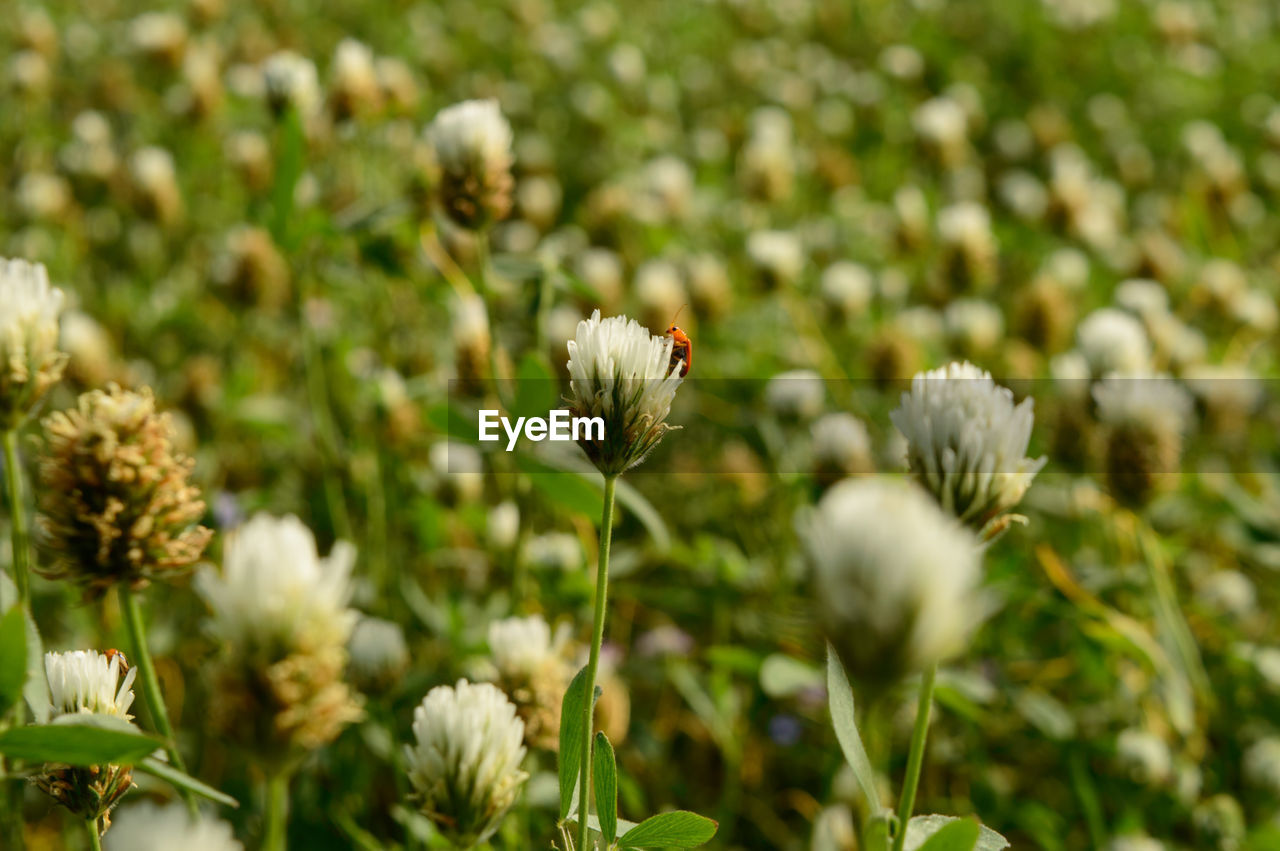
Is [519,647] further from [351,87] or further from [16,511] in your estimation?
[351,87]

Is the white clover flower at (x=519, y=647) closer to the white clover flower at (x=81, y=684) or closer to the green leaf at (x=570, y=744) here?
the green leaf at (x=570, y=744)

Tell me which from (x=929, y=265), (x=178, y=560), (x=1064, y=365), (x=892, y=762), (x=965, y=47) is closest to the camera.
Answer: (x=178, y=560)

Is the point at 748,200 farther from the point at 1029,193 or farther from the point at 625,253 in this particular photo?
the point at 1029,193

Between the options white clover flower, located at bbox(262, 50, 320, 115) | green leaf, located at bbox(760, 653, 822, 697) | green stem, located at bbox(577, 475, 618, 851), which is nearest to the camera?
green stem, located at bbox(577, 475, 618, 851)

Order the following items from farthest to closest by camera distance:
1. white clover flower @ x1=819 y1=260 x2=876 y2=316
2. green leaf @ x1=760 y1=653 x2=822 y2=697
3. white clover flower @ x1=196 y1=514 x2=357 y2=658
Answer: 1. white clover flower @ x1=819 y1=260 x2=876 y2=316
2. green leaf @ x1=760 y1=653 x2=822 y2=697
3. white clover flower @ x1=196 y1=514 x2=357 y2=658

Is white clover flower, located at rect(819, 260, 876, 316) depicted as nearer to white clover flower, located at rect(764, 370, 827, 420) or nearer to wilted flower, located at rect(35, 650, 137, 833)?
A: white clover flower, located at rect(764, 370, 827, 420)

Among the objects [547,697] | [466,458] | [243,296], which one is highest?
[243,296]

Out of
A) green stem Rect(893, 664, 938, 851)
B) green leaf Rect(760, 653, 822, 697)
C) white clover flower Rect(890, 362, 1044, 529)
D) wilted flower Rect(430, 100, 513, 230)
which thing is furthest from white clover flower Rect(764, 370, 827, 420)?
green stem Rect(893, 664, 938, 851)

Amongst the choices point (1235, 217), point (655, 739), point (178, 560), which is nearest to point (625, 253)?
point (655, 739)

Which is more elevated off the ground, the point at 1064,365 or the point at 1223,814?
the point at 1064,365
